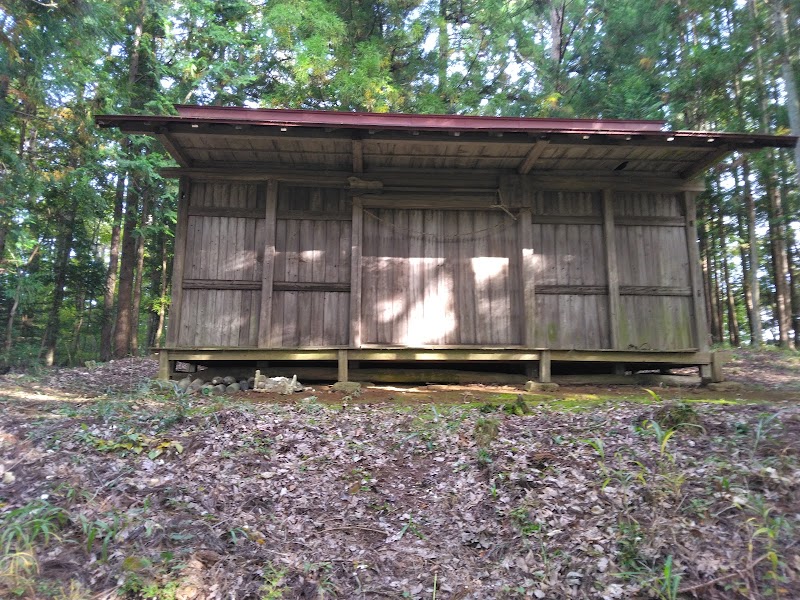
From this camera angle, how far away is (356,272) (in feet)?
28.5

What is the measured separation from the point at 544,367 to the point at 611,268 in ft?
7.08

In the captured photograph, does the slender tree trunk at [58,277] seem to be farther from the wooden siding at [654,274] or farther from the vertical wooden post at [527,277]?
the wooden siding at [654,274]

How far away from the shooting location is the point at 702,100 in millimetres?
15156

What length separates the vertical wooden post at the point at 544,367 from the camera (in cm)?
854

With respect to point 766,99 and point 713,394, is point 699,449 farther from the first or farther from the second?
point 766,99

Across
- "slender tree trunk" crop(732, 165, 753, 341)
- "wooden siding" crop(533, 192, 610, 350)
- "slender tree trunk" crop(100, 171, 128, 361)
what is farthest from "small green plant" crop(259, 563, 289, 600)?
"slender tree trunk" crop(732, 165, 753, 341)

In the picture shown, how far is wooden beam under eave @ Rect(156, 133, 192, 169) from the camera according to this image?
768cm

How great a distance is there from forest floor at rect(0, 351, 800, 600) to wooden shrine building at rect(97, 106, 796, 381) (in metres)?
2.82

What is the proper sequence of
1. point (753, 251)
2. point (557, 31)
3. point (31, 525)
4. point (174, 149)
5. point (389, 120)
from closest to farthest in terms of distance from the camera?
point (31, 525), point (389, 120), point (174, 149), point (753, 251), point (557, 31)

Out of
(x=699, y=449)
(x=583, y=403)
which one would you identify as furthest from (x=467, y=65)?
(x=699, y=449)

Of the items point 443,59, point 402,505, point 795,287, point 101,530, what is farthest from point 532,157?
point 795,287

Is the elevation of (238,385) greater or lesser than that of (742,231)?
lesser

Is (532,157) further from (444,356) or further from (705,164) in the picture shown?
(444,356)

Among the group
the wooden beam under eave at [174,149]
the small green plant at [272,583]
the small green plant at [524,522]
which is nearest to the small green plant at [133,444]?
the small green plant at [272,583]
